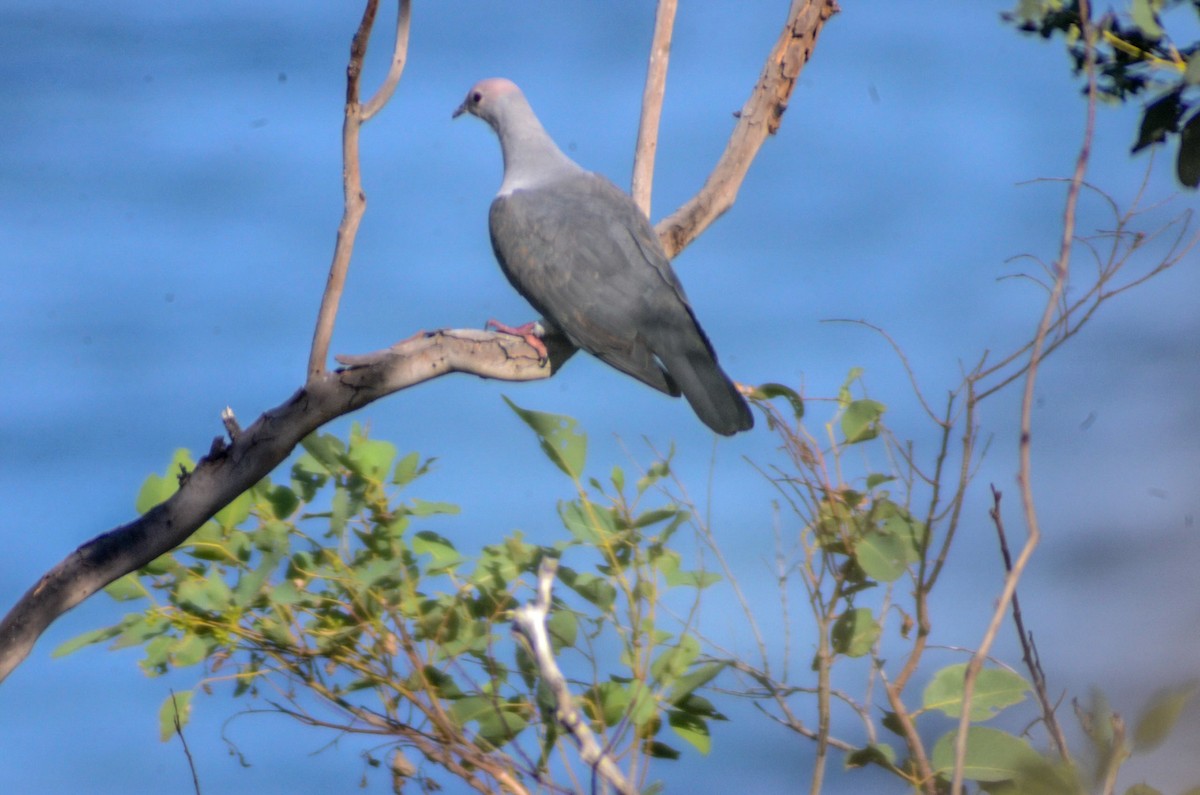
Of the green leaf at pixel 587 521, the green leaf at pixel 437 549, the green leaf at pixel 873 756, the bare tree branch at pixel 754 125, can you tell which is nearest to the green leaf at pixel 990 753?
the green leaf at pixel 873 756

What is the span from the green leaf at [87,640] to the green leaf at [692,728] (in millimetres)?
764

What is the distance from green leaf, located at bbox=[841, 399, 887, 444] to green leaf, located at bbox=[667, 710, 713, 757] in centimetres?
39

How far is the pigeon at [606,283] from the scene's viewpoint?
1.96 metres

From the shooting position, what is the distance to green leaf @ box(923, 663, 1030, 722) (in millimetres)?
1119

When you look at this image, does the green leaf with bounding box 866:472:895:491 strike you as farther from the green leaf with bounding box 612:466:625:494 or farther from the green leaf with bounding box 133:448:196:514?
the green leaf with bounding box 133:448:196:514

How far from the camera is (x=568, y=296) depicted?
2.14 metres

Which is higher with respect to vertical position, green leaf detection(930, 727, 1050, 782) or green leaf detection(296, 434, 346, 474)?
green leaf detection(296, 434, 346, 474)

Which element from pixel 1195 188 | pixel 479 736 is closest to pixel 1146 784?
pixel 479 736

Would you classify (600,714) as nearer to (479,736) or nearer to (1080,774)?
(479,736)

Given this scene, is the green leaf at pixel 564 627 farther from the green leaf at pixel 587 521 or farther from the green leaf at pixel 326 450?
the green leaf at pixel 326 450

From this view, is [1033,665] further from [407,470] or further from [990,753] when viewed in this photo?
[407,470]

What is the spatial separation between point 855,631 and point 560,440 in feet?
1.41

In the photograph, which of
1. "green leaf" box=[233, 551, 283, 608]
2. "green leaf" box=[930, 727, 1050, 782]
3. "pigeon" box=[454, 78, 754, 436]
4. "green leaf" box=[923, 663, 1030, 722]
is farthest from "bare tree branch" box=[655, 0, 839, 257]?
"green leaf" box=[930, 727, 1050, 782]

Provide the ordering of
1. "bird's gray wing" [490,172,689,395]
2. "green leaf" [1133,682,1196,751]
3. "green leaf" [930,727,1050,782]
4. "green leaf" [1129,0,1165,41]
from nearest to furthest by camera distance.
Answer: "green leaf" [1133,682,1196,751]
"green leaf" [930,727,1050,782]
"green leaf" [1129,0,1165,41]
"bird's gray wing" [490,172,689,395]
